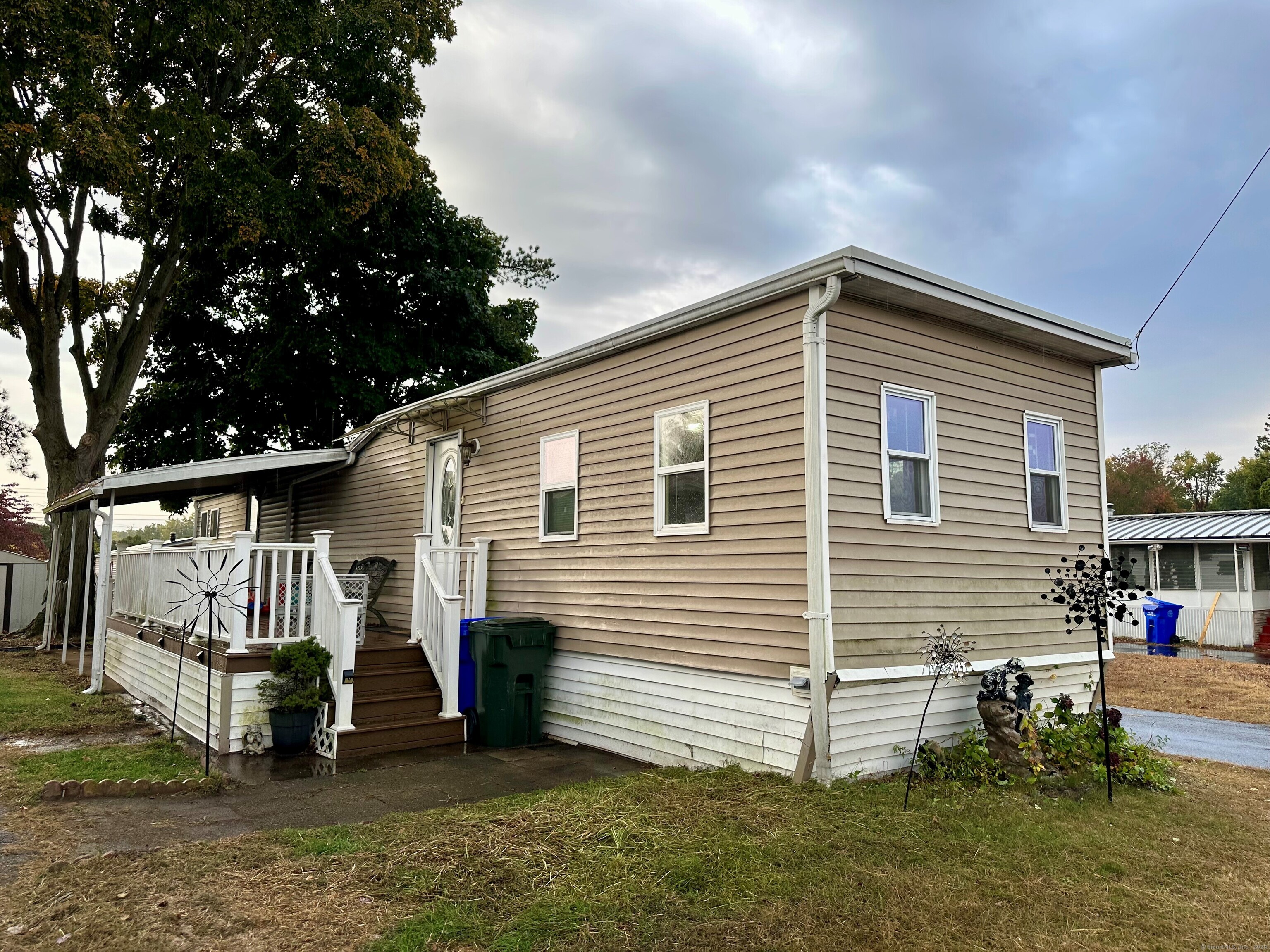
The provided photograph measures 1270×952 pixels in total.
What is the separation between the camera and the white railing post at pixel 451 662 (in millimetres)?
7945

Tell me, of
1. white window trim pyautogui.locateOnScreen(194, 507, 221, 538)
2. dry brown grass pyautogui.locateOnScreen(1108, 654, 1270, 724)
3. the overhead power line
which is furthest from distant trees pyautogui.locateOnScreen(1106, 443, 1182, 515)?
white window trim pyautogui.locateOnScreen(194, 507, 221, 538)

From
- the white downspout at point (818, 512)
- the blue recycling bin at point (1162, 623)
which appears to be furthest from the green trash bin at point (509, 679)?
the blue recycling bin at point (1162, 623)

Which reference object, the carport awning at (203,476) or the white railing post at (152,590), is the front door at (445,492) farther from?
the white railing post at (152,590)

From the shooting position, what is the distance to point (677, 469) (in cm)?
716

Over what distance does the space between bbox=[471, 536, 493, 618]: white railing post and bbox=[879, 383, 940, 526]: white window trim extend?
470 centimetres

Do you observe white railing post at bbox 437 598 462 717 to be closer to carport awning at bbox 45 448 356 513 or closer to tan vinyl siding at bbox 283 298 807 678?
tan vinyl siding at bbox 283 298 807 678

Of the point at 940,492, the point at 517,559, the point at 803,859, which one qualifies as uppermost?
the point at 940,492

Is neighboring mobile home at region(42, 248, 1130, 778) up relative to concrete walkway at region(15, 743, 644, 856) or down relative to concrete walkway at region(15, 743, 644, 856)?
up

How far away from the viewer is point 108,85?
14.3 m

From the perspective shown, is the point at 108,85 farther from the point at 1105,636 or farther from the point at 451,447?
the point at 1105,636

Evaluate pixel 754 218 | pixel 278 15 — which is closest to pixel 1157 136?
pixel 754 218

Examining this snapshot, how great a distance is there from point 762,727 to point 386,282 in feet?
53.0

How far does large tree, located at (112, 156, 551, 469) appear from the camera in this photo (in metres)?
18.3

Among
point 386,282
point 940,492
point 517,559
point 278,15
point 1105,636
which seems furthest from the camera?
point 386,282
